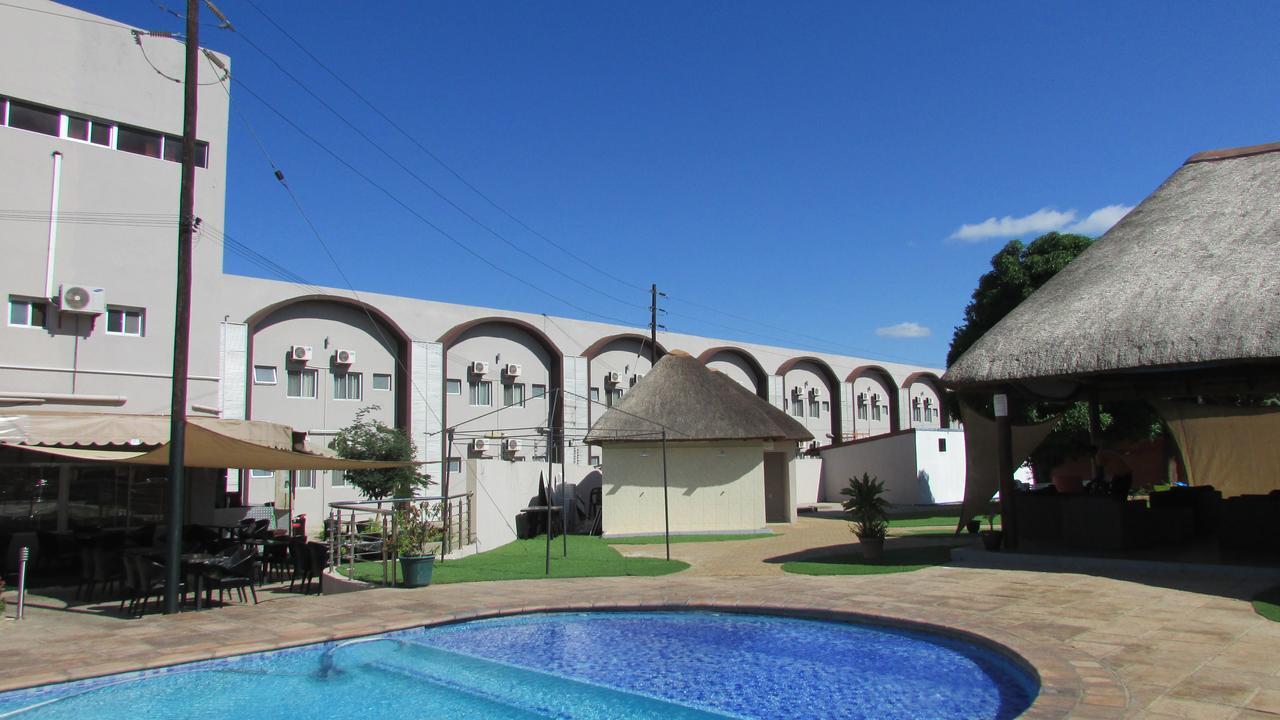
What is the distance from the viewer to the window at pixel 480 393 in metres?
32.4

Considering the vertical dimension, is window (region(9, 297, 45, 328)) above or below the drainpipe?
below

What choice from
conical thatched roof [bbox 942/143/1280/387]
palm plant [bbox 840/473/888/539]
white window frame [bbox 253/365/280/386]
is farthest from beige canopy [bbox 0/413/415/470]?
white window frame [bbox 253/365/280/386]

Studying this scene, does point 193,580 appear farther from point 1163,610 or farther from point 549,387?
point 549,387

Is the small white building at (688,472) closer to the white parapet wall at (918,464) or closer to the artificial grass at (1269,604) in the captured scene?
the artificial grass at (1269,604)

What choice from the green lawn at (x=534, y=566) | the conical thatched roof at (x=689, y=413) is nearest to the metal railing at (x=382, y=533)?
the green lawn at (x=534, y=566)

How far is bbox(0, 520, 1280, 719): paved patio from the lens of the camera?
6.31 meters

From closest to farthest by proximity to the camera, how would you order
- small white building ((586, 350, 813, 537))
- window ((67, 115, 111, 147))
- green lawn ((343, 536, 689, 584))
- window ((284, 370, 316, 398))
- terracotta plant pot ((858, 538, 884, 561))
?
green lawn ((343, 536, 689, 584)) < terracotta plant pot ((858, 538, 884, 561)) < window ((67, 115, 111, 147)) < small white building ((586, 350, 813, 537)) < window ((284, 370, 316, 398))

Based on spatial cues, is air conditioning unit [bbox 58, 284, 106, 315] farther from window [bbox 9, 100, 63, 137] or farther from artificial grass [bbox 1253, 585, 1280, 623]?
artificial grass [bbox 1253, 585, 1280, 623]

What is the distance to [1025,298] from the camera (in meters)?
22.5

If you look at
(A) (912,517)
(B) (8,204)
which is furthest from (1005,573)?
(B) (8,204)

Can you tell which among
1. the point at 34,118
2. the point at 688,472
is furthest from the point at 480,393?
the point at 34,118

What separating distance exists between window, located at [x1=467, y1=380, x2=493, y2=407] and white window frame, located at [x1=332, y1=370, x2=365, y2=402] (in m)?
4.23

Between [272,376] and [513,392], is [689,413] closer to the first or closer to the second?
[513,392]

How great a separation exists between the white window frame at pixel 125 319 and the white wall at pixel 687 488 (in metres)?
10.5
